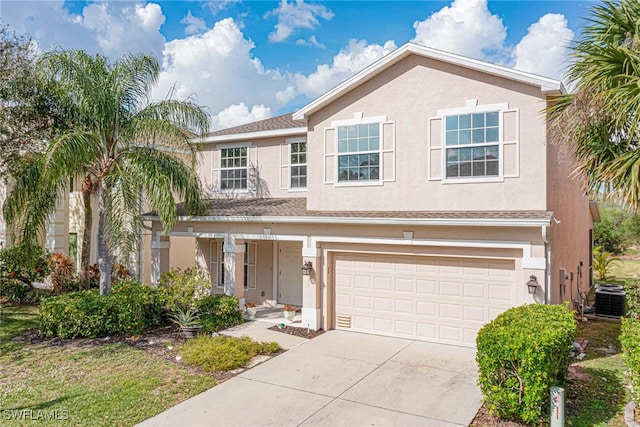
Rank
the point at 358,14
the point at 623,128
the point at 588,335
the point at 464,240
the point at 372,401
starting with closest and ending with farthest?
the point at 372,401, the point at 623,128, the point at 464,240, the point at 588,335, the point at 358,14

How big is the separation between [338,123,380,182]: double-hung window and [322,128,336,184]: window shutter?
18cm

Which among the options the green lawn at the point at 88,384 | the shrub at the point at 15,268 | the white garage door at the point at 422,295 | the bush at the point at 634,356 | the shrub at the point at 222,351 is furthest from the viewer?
the shrub at the point at 15,268

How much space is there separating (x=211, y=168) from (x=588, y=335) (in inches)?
534

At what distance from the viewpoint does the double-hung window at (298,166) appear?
48.2 feet

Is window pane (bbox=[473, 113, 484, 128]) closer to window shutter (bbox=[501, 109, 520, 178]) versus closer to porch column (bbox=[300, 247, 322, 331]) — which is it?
window shutter (bbox=[501, 109, 520, 178])

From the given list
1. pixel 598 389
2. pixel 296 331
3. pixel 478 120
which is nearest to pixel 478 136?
pixel 478 120

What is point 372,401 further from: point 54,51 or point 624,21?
point 54,51

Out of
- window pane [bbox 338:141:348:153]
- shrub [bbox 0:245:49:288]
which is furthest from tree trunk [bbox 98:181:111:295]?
window pane [bbox 338:141:348:153]

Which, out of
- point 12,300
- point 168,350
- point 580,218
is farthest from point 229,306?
point 580,218

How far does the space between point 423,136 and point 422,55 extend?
6.97ft

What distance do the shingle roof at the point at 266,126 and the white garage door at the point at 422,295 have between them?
5.55 meters

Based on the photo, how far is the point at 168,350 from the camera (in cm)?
1002

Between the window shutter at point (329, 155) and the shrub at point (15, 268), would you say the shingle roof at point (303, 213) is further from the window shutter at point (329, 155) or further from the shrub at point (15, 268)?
the shrub at point (15, 268)

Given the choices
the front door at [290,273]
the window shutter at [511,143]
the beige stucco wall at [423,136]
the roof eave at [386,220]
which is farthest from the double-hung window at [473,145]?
the front door at [290,273]
